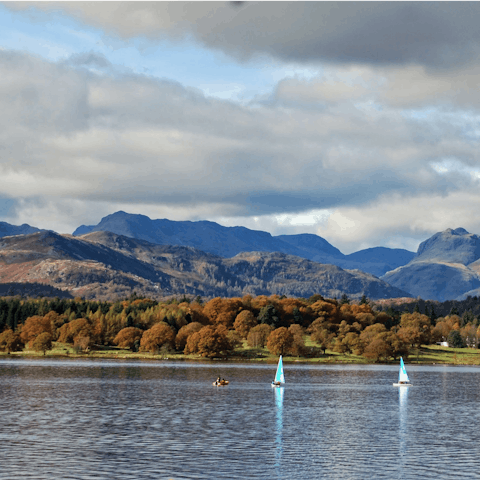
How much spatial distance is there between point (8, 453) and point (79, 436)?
43.5ft

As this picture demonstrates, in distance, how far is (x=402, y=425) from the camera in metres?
99.4

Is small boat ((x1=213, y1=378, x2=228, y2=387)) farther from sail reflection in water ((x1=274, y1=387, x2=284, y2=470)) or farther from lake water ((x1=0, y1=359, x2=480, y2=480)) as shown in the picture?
sail reflection in water ((x1=274, y1=387, x2=284, y2=470))

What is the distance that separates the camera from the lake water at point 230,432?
205ft

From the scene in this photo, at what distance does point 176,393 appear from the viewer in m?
137

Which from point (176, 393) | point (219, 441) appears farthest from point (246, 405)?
point (219, 441)

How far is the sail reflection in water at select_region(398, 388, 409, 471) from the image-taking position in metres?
71.4

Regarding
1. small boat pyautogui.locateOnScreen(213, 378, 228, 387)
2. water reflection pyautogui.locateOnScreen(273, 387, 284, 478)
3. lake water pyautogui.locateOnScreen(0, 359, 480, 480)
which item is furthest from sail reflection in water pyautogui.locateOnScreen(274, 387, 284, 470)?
small boat pyautogui.locateOnScreen(213, 378, 228, 387)

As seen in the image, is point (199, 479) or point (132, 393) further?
point (132, 393)

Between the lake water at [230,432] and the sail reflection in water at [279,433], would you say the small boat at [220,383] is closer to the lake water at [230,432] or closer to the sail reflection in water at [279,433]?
the lake water at [230,432]

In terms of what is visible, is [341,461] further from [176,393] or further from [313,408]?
[176,393]

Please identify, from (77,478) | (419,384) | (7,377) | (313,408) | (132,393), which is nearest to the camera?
(77,478)

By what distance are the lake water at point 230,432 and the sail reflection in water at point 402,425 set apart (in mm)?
191

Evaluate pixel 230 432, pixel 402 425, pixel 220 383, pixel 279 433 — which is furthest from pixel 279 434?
pixel 220 383

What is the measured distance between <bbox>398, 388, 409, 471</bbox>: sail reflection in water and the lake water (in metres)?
0.19
